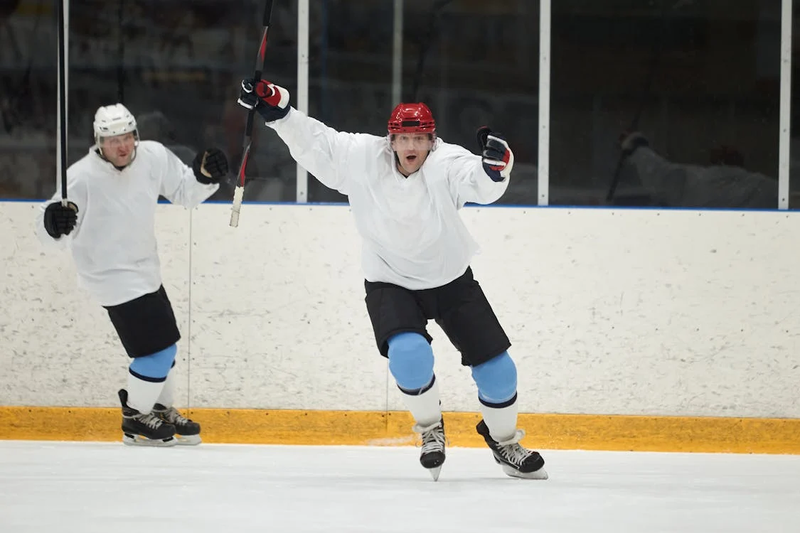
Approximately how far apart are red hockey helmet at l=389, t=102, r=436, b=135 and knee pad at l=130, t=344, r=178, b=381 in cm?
150

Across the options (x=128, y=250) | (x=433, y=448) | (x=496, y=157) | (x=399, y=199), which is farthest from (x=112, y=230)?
(x=496, y=157)

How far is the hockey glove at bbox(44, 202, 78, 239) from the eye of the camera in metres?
4.38

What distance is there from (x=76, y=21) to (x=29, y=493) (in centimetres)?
256

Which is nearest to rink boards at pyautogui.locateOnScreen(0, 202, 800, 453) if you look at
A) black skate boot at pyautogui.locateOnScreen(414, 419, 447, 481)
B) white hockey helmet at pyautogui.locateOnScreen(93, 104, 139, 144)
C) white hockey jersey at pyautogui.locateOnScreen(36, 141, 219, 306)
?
white hockey jersey at pyautogui.locateOnScreen(36, 141, 219, 306)

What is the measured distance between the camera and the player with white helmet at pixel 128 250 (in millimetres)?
4637

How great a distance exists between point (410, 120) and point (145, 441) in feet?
6.16

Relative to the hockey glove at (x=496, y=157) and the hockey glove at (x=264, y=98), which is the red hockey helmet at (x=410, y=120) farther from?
the hockey glove at (x=264, y=98)

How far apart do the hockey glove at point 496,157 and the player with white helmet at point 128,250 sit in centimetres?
141

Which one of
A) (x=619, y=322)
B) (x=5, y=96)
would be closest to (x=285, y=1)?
(x=5, y=96)

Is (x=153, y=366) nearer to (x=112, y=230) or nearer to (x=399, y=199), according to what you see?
(x=112, y=230)

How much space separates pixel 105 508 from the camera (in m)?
3.07

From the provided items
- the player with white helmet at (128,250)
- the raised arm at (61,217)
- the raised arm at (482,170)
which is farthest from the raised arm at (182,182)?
the raised arm at (482,170)

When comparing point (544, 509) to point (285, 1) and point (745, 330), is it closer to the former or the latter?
point (745, 330)

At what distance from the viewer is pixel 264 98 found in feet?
12.3
